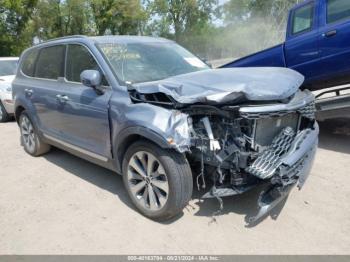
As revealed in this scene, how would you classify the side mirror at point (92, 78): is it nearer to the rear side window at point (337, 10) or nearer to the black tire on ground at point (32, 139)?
the black tire on ground at point (32, 139)

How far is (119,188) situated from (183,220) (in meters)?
1.13

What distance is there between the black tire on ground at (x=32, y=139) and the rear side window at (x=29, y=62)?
0.67 meters

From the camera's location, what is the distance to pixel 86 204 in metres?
3.94

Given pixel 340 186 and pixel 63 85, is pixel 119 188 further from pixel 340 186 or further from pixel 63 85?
pixel 340 186

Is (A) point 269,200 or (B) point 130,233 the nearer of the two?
(A) point 269,200

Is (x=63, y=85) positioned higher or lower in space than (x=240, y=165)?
higher

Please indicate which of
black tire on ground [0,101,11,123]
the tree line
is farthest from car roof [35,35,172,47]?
the tree line

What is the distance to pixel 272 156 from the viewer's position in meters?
3.14

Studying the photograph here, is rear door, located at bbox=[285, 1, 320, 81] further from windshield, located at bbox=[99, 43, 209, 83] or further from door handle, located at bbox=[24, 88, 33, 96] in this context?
door handle, located at bbox=[24, 88, 33, 96]

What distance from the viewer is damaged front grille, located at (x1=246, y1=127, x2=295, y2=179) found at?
9.71 ft

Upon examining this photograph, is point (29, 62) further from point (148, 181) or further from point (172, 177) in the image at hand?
point (172, 177)

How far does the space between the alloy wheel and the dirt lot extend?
21 cm

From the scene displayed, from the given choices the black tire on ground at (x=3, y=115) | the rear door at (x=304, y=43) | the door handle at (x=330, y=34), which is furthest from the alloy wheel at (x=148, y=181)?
the black tire on ground at (x=3, y=115)

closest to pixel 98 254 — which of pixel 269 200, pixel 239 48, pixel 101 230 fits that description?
pixel 101 230
